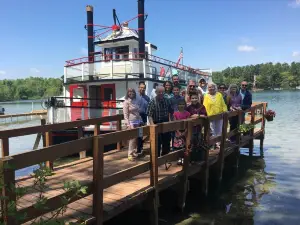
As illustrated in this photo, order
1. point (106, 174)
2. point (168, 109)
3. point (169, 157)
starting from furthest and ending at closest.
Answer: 1. point (168, 109)
2. point (106, 174)
3. point (169, 157)

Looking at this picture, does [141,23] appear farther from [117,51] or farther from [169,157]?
[169,157]

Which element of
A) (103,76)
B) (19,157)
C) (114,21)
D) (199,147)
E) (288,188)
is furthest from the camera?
(114,21)

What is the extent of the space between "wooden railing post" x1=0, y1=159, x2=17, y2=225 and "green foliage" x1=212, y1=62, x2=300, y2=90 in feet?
488

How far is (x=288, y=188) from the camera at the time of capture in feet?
25.9

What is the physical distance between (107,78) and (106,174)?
25.4 ft

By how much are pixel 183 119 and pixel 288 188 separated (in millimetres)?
3982

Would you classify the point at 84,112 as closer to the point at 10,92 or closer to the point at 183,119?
the point at 183,119

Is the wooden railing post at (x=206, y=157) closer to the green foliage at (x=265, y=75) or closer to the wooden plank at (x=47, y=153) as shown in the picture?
the wooden plank at (x=47, y=153)

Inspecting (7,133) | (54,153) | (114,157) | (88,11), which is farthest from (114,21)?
(54,153)

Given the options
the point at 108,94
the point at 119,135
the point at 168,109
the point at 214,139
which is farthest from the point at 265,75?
the point at 119,135

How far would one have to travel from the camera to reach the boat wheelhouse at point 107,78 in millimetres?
11453

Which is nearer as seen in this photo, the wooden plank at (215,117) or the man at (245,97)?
the wooden plank at (215,117)

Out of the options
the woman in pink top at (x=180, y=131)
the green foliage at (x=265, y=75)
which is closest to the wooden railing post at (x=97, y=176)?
the woman in pink top at (x=180, y=131)

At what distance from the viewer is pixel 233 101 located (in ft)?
29.7
